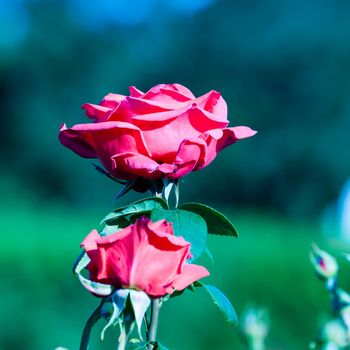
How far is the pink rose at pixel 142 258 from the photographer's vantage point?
611 millimetres

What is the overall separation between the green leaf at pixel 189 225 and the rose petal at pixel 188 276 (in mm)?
13

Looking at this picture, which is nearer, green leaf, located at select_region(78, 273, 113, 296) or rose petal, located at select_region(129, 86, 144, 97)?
green leaf, located at select_region(78, 273, 113, 296)

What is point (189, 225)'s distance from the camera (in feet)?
2.23

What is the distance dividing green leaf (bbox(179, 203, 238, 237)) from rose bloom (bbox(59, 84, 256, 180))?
0.03m

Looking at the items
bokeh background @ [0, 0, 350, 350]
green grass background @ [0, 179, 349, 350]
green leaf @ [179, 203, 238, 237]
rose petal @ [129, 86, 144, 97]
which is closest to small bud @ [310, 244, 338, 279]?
green leaf @ [179, 203, 238, 237]

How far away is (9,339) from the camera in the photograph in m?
3.17

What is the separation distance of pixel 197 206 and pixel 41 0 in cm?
925

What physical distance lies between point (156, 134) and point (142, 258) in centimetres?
13

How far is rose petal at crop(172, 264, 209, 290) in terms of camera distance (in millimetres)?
634

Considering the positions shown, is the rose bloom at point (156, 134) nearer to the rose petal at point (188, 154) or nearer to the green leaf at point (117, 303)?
the rose petal at point (188, 154)

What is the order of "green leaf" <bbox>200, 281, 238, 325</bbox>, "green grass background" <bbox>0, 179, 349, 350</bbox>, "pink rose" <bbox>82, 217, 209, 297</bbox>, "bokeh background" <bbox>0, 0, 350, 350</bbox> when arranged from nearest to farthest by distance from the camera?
"pink rose" <bbox>82, 217, 209, 297</bbox> → "green leaf" <bbox>200, 281, 238, 325</bbox> → "green grass background" <bbox>0, 179, 349, 350</bbox> → "bokeh background" <bbox>0, 0, 350, 350</bbox>

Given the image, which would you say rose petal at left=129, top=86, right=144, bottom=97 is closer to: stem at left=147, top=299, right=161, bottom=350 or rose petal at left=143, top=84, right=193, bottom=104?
rose petal at left=143, top=84, right=193, bottom=104

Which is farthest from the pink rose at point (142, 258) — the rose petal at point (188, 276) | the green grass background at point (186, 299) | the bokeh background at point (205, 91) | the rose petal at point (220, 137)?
the bokeh background at point (205, 91)

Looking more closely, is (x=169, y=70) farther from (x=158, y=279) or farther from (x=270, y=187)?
(x=158, y=279)
